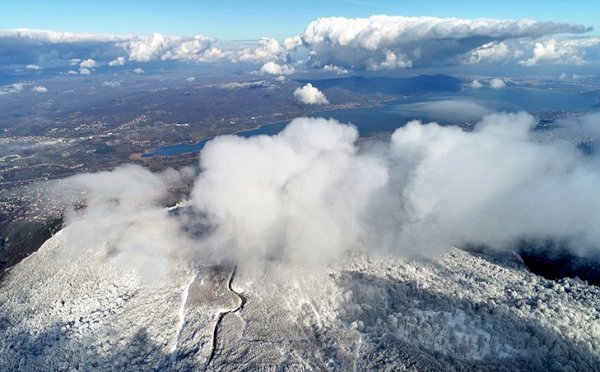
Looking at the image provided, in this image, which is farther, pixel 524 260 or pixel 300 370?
pixel 524 260

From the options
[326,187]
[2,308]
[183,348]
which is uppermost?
[326,187]

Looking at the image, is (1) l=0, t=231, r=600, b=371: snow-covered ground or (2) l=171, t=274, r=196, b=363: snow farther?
(2) l=171, t=274, r=196, b=363: snow

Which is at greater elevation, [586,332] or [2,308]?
[586,332]

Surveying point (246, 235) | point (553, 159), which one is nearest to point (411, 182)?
point (246, 235)

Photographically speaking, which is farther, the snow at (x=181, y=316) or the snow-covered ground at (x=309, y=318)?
the snow at (x=181, y=316)

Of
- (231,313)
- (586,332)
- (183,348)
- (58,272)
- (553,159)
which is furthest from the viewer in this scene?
(553,159)

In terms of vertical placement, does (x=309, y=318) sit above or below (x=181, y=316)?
above

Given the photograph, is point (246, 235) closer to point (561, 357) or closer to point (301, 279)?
point (301, 279)

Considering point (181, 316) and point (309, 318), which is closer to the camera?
point (309, 318)
